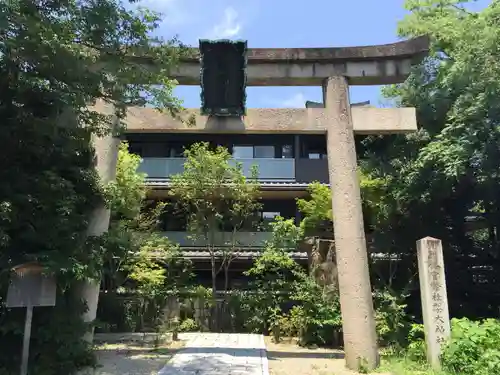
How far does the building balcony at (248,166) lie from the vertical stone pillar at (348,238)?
31.6 ft

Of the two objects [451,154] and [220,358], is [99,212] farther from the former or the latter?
[451,154]

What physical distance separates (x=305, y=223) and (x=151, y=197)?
7303 millimetres

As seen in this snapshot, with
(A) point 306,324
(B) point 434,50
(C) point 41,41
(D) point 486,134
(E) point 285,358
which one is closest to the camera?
(C) point 41,41

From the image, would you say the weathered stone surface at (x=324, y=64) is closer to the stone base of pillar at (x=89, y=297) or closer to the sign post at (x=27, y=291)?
the stone base of pillar at (x=89, y=297)

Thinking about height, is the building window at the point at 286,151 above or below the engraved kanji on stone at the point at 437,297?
above

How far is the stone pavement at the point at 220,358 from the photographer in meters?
8.68

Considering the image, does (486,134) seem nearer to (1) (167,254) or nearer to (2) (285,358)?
Result: (2) (285,358)

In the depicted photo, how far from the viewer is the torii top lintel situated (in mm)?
10570

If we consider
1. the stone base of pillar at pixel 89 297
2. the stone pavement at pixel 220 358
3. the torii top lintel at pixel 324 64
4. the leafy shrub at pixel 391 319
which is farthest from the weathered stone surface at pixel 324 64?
the leafy shrub at pixel 391 319

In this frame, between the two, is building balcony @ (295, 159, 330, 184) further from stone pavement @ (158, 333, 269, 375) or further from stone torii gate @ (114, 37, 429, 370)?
stone torii gate @ (114, 37, 429, 370)

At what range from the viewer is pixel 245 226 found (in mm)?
18922

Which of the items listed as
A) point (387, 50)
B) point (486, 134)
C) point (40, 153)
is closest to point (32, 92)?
point (40, 153)

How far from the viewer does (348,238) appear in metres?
9.64

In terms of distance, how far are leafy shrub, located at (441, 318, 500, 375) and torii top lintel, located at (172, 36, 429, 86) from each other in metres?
5.47
